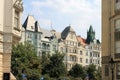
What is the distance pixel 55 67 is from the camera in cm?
8294

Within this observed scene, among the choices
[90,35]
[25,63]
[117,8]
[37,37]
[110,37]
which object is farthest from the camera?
[90,35]

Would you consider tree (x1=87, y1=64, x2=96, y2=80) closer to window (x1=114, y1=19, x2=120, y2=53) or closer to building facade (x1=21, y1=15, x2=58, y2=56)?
building facade (x1=21, y1=15, x2=58, y2=56)

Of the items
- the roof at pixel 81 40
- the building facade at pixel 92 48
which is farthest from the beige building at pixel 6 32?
the building facade at pixel 92 48

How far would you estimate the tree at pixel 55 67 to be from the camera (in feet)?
271

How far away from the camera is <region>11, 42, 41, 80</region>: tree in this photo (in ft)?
237

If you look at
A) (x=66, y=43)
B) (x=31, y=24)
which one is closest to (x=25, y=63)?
(x=31, y=24)

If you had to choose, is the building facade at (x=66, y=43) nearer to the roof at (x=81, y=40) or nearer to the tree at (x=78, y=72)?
the roof at (x=81, y=40)

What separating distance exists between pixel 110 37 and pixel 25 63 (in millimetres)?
37445

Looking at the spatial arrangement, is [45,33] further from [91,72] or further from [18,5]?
[18,5]

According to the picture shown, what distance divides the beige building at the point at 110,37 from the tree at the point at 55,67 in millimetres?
45481

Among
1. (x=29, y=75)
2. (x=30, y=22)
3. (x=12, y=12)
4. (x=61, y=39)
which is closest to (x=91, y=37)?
(x=61, y=39)

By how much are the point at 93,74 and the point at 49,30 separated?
22.8 m

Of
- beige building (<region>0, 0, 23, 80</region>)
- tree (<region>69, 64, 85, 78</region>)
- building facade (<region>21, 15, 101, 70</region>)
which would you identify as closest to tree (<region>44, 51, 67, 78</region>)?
tree (<region>69, 64, 85, 78</region>)

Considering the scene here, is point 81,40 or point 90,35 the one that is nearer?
point 81,40
